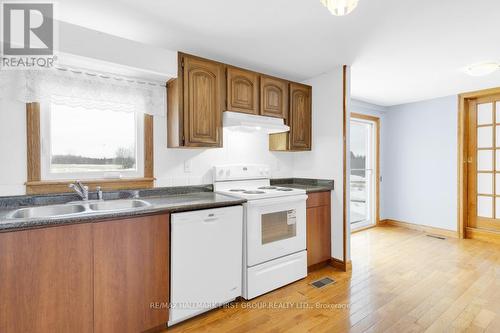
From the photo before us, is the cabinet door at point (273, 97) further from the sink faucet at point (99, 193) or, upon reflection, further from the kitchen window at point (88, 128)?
the sink faucet at point (99, 193)

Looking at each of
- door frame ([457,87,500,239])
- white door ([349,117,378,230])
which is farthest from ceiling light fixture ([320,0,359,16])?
door frame ([457,87,500,239])

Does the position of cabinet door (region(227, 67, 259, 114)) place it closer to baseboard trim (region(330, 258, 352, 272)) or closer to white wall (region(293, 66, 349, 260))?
white wall (region(293, 66, 349, 260))

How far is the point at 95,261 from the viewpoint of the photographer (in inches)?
62.9

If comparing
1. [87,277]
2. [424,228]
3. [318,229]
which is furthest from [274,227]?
[424,228]

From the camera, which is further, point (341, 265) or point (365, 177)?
point (365, 177)

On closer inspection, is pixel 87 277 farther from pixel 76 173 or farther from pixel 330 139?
pixel 330 139

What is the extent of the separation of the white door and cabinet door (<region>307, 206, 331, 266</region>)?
1.95 metres

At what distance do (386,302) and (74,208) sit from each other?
2630 mm

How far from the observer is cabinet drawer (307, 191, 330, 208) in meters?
2.85

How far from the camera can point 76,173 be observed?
84.5 inches

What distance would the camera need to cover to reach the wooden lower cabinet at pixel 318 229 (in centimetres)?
285

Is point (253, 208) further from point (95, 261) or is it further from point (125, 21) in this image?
point (125, 21)

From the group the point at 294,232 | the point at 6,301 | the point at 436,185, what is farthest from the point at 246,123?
the point at 436,185

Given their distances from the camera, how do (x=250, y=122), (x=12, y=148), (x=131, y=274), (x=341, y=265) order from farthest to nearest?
(x=341, y=265) < (x=250, y=122) < (x=12, y=148) < (x=131, y=274)
